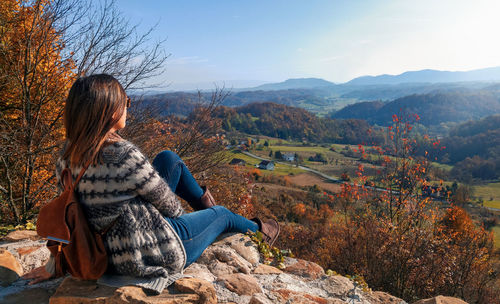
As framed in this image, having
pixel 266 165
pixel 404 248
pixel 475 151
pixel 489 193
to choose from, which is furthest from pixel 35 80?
pixel 475 151

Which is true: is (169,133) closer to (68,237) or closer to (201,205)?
(201,205)

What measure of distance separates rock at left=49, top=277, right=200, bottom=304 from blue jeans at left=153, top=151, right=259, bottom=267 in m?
0.31

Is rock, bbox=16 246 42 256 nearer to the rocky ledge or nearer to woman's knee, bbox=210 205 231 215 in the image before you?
the rocky ledge

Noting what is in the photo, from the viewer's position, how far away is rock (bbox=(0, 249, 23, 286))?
204 centimetres

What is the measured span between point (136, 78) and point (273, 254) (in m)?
4.96

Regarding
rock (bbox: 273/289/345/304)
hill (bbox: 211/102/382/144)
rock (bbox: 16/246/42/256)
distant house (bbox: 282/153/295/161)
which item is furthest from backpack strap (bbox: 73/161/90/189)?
hill (bbox: 211/102/382/144)

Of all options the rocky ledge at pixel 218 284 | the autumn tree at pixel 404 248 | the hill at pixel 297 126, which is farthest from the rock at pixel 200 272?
the hill at pixel 297 126

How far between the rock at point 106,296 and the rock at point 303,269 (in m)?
1.32

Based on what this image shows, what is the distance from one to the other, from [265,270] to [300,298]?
1.72 feet

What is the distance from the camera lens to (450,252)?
6664mm

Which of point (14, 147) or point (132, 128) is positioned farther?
point (132, 128)

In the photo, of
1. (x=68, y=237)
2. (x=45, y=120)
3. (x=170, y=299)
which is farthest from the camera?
(x=45, y=120)

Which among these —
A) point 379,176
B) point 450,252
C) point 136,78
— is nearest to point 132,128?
point 136,78

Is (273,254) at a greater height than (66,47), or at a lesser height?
lesser
